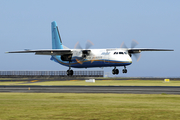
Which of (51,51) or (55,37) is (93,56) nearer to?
(51,51)

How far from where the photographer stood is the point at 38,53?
6475cm

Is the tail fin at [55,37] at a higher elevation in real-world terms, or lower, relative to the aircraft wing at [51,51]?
higher

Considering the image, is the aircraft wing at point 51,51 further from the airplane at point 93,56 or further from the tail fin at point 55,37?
the tail fin at point 55,37

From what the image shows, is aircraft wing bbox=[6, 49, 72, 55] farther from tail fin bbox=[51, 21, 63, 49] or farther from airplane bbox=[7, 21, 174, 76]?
tail fin bbox=[51, 21, 63, 49]

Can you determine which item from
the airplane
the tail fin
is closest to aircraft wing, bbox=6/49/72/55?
the airplane

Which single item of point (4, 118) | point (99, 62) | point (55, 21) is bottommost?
point (4, 118)

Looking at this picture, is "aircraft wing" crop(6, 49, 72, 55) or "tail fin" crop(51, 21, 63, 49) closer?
"aircraft wing" crop(6, 49, 72, 55)

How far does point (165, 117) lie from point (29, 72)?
384 feet

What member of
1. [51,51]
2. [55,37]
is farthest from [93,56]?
[55,37]

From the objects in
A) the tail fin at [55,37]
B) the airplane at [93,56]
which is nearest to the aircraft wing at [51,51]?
the airplane at [93,56]

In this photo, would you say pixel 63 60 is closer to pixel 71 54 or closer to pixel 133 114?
pixel 71 54

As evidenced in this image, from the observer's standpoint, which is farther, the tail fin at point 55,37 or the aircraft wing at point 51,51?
the tail fin at point 55,37

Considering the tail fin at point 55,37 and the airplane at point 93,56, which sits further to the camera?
the tail fin at point 55,37

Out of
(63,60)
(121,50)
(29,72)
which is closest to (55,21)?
(63,60)
